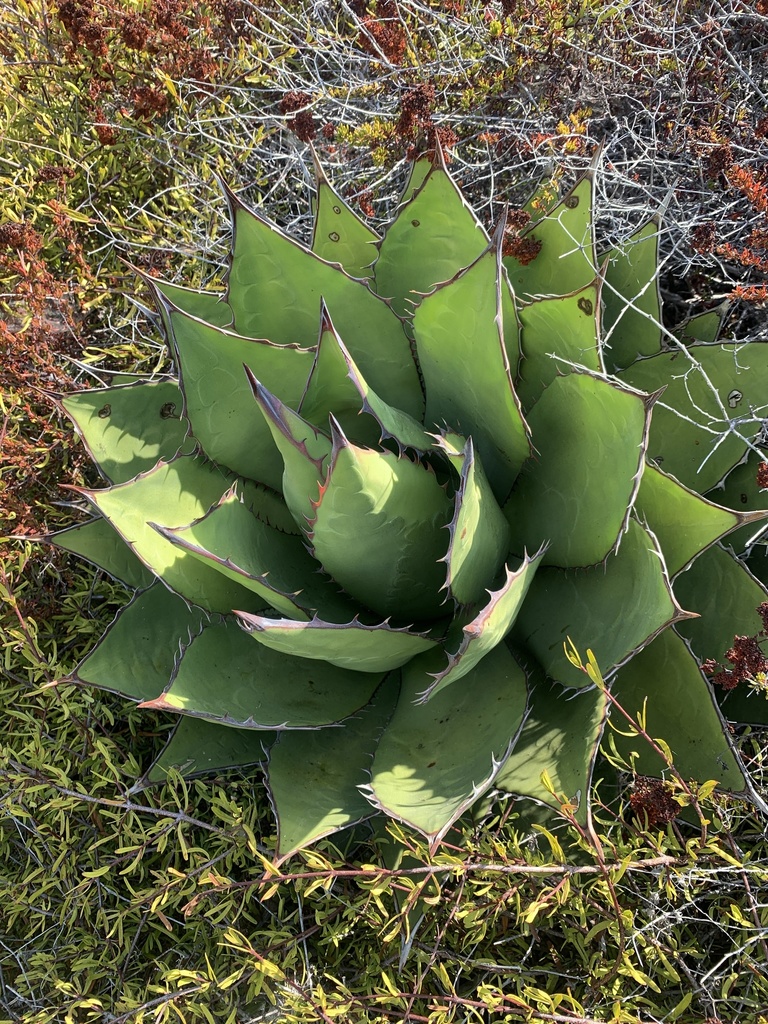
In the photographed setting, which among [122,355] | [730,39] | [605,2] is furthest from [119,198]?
[730,39]

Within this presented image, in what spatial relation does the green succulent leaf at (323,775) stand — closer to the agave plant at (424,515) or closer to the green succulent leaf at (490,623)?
the agave plant at (424,515)

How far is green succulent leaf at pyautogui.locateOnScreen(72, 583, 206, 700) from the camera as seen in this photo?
4.23ft

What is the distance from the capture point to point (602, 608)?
1.14 metres

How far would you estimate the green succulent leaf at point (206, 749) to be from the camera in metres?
1.32

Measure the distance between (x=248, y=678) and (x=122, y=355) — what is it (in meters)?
0.98

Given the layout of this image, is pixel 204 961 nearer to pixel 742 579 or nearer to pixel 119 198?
pixel 742 579

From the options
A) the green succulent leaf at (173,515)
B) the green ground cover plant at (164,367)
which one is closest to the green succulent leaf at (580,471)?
the green ground cover plant at (164,367)

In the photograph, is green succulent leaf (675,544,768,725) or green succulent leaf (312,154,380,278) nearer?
green succulent leaf (675,544,768,725)

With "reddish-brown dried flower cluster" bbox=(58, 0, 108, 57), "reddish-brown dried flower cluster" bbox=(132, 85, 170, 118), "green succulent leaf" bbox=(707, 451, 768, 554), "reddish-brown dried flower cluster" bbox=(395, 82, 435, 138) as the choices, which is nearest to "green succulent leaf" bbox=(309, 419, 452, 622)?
"green succulent leaf" bbox=(707, 451, 768, 554)

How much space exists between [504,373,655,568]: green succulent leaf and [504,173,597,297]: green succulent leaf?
0.27 metres

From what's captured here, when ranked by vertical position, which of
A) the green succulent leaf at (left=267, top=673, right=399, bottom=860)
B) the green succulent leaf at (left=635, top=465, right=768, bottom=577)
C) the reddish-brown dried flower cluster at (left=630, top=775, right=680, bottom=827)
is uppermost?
the green succulent leaf at (left=635, top=465, right=768, bottom=577)

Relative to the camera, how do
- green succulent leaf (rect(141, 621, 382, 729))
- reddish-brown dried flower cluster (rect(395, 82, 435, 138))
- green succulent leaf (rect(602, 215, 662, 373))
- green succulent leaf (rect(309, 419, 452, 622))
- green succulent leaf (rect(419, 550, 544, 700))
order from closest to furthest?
green succulent leaf (rect(419, 550, 544, 700)) → green succulent leaf (rect(309, 419, 452, 622)) → green succulent leaf (rect(141, 621, 382, 729)) → green succulent leaf (rect(602, 215, 662, 373)) → reddish-brown dried flower cluster (rect(395, 82, 435, 138))

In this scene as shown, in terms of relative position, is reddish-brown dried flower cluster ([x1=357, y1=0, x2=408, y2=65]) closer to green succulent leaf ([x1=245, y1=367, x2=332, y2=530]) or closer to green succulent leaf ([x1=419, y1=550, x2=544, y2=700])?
green succulent leaf ([x1=245, y1=367, x2=332, y2=530])

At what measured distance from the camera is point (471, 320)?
3.64 ft
